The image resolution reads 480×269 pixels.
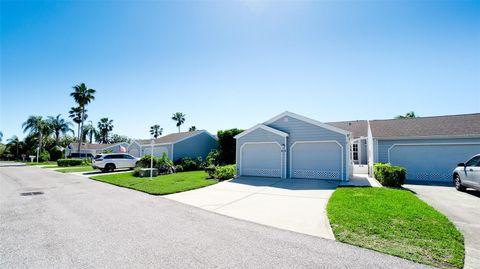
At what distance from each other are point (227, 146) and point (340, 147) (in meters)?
11.6

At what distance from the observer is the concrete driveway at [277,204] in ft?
18.8

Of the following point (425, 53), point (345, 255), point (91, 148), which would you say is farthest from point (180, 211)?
point (91, 148)

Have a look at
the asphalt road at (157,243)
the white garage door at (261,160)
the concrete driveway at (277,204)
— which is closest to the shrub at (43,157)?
→ the white garage door at (261,160)

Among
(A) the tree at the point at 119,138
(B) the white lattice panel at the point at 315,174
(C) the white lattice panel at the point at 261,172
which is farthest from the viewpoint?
(A) the tree at the point at 119,138

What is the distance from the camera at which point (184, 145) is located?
77.5 ft

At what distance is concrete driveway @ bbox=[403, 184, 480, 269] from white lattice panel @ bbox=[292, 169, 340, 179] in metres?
4.11

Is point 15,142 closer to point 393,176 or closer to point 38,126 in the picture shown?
point 38,126

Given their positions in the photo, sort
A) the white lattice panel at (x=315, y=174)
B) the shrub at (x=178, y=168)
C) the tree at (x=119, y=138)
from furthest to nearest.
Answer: the tree at (x=119, y=138) < the shrub at (x=178, y=168) < the white lattice panel at (x=315, y=174)

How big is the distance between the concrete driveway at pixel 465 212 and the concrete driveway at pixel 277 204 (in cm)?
241

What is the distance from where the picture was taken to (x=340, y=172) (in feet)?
42.9

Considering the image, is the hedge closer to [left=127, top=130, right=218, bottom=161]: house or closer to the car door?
[left=127, top=130, right=218, bottom=161]: house

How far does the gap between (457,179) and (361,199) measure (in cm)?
689

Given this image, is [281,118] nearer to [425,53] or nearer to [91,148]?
[425,53]

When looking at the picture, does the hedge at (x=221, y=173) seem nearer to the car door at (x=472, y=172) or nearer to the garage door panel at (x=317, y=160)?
the garage door panel at (x=317, y=160)
